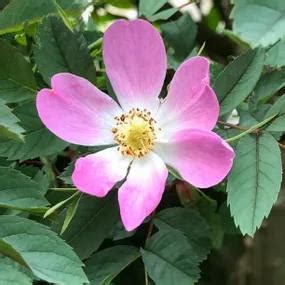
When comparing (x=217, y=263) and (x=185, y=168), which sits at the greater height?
(x=185, y=168)

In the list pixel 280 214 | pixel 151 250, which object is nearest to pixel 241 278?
pixel 280 214

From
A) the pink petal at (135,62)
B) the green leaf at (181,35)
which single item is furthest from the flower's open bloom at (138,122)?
the green leaf at (181,35)

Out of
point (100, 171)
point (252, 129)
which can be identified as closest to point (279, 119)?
point (252, 129)

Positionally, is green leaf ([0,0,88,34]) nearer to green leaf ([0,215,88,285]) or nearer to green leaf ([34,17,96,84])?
green leaf ([34,17,96,84])

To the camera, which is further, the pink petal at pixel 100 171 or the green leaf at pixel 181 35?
the green leaf at pixel 181 35

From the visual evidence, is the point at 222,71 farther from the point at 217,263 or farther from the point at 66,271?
the point at 217,263

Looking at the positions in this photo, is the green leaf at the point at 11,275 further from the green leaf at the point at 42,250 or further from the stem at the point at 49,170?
the stem at the point at 49,170

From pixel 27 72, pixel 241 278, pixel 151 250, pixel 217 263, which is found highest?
pixel 27 72

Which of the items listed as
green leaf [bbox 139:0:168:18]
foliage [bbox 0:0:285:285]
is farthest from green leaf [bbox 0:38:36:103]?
green leaf [bbox 139:0:168:18]
